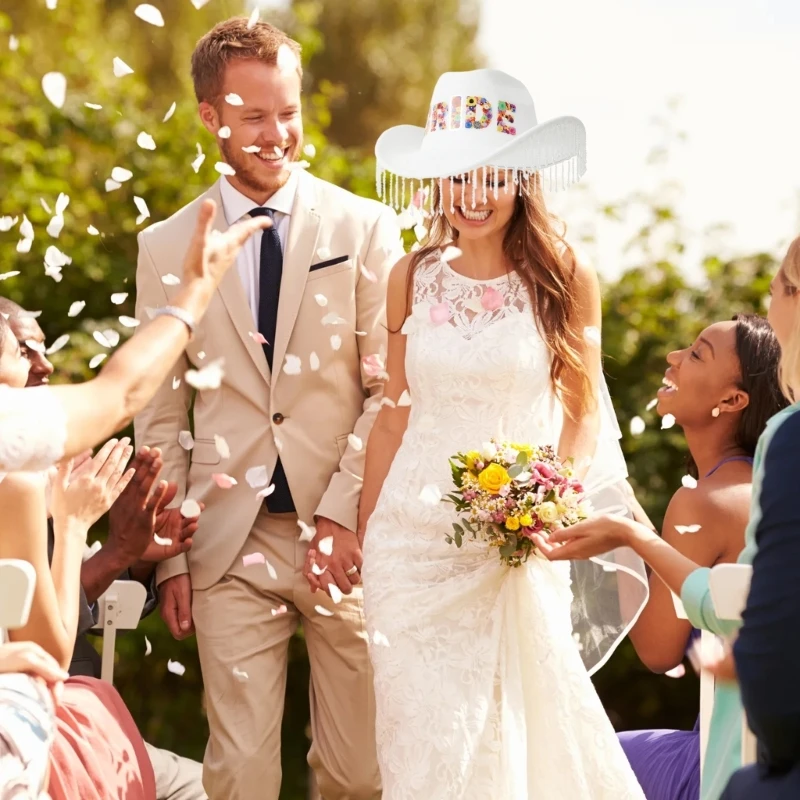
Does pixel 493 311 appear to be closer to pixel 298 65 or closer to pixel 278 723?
pixel 298 65

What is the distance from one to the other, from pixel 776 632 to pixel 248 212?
287cm

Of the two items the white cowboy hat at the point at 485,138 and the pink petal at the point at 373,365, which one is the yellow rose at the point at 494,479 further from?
the white cowboy hat at the point at 485,138

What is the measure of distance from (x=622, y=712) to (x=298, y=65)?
382 cm

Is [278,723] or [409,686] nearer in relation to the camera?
[409,686]

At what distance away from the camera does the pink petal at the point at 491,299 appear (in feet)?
13.3

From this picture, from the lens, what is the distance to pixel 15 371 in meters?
3.53

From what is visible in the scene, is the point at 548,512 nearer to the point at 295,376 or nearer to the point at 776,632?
the point at 295,376

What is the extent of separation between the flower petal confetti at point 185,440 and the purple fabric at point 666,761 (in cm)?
161

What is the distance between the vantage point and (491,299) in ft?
13.3

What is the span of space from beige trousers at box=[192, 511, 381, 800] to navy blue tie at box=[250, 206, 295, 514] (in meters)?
0.06

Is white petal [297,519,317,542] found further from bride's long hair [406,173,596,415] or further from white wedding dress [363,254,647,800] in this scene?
bride's long hair [406,173,596,415]

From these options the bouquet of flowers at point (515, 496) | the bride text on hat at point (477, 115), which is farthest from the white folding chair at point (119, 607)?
the bride text on hat at point (477, 115)

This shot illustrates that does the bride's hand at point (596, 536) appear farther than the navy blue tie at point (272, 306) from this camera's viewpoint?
No

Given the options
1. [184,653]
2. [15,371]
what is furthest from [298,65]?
[184,653]
